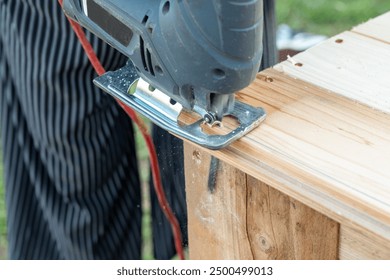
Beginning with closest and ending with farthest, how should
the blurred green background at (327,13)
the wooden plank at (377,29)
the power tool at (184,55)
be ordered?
the power tool at (184,55) → the wooden plank at (377,29) → the blurred green background at (327,13)

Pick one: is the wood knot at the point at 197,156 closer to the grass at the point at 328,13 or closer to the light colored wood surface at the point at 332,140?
the light colored wood surface at the point at 332,140

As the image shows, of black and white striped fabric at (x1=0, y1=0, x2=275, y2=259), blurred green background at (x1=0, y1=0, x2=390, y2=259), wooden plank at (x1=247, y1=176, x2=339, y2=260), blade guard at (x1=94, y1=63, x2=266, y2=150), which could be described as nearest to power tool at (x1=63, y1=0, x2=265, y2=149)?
blade guard at (x1=94, y1=63, x2=266, y2=150)

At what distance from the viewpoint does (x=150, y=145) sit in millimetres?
1526

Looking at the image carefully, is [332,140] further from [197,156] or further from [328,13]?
[328,13]

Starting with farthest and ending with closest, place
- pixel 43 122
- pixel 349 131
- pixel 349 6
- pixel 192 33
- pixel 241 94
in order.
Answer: pixel 349 6
pixel 43 122
pixel 241 94
pixel 349 131
pixel 192 33

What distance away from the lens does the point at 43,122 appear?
5.38 feet

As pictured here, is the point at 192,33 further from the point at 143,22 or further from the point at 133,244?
the point at 133,244

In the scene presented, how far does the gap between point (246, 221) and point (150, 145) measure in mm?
442

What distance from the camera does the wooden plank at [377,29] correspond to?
132 centimetres

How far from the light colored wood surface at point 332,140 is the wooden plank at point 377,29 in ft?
0.13

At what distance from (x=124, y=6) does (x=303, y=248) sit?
44 centimetres

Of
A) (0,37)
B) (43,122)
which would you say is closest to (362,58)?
(43,122)

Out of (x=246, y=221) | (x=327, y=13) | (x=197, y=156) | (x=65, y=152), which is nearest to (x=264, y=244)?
(x=246, y=221)

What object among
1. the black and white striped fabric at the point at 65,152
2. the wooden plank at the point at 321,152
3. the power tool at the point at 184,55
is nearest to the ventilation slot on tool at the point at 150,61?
the power tool at the point at 184,55
